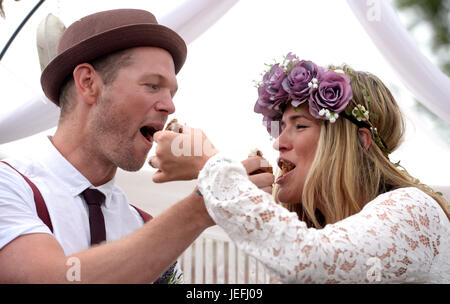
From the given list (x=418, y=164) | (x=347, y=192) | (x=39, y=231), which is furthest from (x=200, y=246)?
(x=39, y=231)

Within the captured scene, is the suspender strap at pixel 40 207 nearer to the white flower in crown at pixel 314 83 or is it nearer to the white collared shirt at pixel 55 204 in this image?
the white collared shirt at pixel 55 204

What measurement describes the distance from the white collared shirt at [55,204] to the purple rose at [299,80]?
27.4 inches

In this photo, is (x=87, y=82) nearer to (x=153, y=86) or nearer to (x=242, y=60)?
(x=153, y=86)

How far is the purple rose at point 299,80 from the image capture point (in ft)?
5.67

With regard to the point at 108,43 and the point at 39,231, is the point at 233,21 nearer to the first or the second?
the point at 108,43

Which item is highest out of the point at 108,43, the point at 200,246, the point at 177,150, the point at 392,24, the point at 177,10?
the point at 177,10

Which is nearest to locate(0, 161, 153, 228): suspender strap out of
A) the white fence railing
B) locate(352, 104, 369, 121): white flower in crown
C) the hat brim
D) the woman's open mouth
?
the hat brim

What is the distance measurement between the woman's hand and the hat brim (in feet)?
1.56

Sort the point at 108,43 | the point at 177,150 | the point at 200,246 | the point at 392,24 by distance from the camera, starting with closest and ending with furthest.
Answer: the point at 177,150 → the point at 108,43 → the point at 392,24 → the point at 200,246

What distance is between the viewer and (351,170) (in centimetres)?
167

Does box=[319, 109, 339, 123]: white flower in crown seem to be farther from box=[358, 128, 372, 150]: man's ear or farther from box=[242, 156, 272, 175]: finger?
Result: box=[242, 156, 272, 175]: finger

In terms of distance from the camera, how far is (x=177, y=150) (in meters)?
1.25

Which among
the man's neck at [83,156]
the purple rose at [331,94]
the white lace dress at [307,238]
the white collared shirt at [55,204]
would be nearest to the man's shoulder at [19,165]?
the white collared shirt at [55,204]
